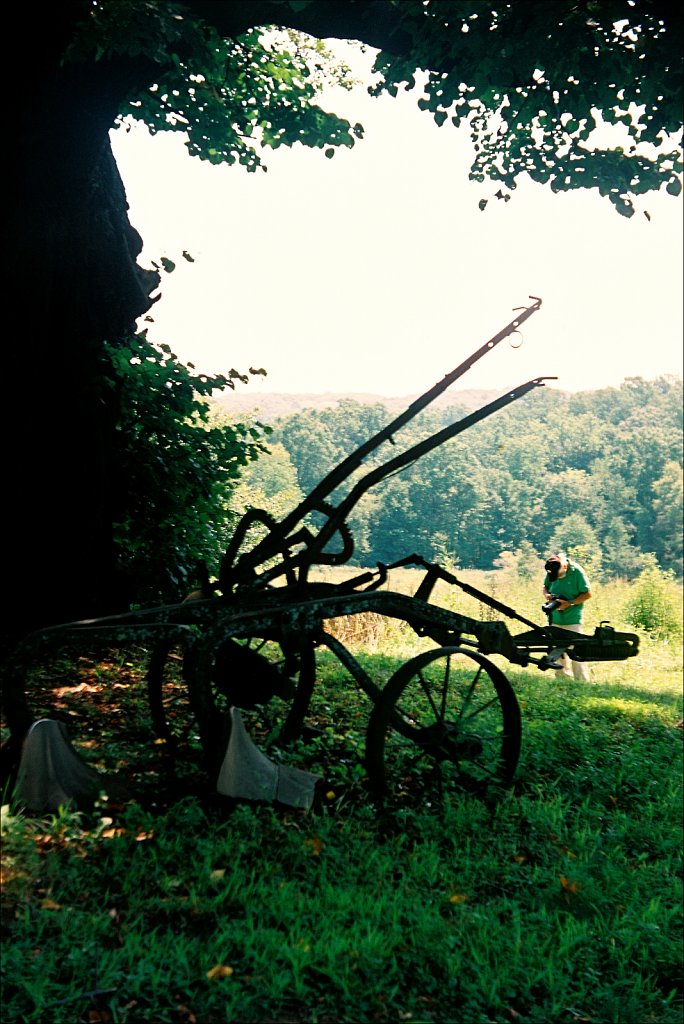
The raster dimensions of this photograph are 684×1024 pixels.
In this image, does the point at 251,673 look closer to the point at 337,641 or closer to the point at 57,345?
the point at 337,641

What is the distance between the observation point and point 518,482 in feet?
222

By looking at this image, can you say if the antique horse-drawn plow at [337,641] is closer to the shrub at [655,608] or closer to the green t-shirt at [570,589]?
the green t-shirt at [570,589]

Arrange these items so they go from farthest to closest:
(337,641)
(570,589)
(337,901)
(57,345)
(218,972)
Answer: (570,589) → (57,345) → (337,641) → (337,901) → (218,972)

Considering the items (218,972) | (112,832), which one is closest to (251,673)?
(112,832)

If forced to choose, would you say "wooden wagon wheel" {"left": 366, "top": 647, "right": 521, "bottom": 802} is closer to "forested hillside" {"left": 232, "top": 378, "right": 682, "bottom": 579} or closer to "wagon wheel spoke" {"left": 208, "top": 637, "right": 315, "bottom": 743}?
"wagon wheel spoke" {"left": 208, "top": 637, "right": 315, "bottom": 743}

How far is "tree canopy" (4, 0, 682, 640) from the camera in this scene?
716cm

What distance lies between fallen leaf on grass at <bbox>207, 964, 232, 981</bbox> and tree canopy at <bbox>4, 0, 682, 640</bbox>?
492cm

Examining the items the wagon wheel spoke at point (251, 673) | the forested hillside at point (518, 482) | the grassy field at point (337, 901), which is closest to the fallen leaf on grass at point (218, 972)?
the grassy field at point (337, 901)

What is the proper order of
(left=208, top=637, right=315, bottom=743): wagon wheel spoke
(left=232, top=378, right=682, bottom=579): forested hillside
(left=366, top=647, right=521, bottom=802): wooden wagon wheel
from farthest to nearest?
1. (left=232, top=378, right=682, bottom=579): forested hillside
2. (left=208, top=637, right=315, bottom=743): wagon wheel spoke
3. (left=366, top=647, right=521, bottom=802): wooden wagon wheel

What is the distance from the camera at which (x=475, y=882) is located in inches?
179

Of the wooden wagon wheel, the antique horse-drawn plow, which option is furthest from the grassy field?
the antique horse-drawn plow

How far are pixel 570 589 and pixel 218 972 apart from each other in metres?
7.43

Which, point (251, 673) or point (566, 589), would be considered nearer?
point (251, 673)

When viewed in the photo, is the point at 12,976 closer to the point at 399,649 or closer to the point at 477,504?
the point at 399,649
